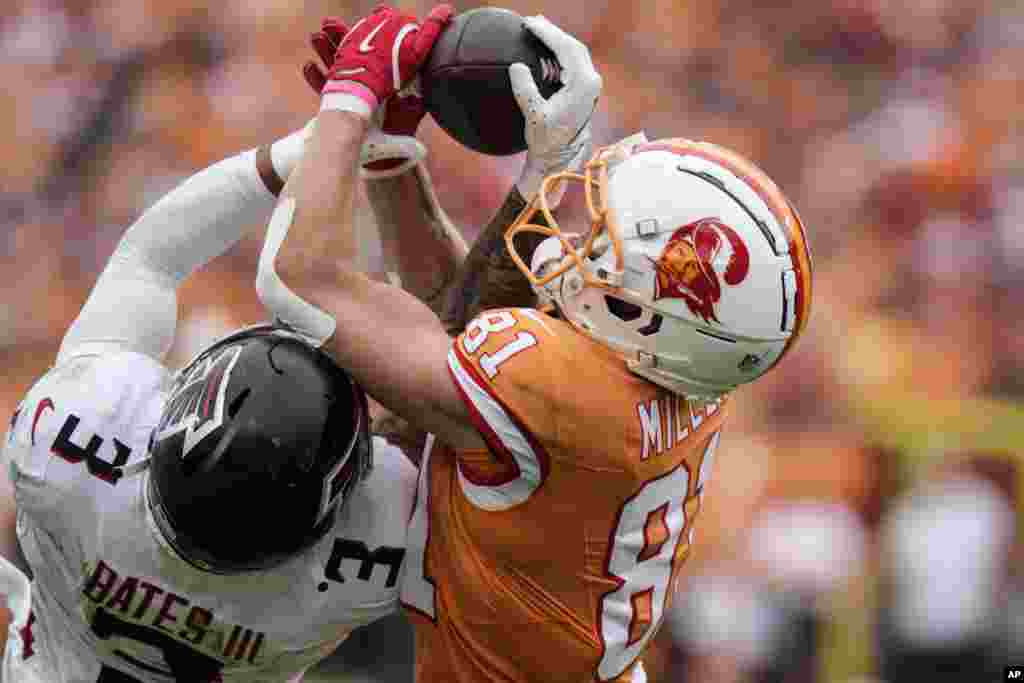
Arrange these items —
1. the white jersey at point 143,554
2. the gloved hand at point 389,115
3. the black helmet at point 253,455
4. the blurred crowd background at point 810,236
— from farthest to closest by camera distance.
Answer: the blurred crowd background at point 810,236
the gloved hand at point 389,115
the white jersey at point 143,554
the black helmet at point 253,455

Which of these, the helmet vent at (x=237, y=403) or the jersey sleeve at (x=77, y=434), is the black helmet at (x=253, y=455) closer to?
the helmet vent at (x=237, y=403)

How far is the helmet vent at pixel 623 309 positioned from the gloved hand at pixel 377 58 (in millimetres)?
447

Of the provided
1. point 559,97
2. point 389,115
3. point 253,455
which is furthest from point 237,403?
point 559,97

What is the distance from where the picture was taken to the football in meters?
2.29

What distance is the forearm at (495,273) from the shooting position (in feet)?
8.16

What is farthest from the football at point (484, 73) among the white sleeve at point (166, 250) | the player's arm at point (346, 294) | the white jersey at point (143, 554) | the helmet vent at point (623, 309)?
the white jersey at point (143, 554)

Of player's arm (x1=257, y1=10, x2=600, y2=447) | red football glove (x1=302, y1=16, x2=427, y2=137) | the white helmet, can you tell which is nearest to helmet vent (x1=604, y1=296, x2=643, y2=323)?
the white helmet

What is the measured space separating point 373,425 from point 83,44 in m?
3.38

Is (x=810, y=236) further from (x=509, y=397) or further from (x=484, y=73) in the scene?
(x=509, y=397)

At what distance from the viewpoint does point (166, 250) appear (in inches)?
96.0

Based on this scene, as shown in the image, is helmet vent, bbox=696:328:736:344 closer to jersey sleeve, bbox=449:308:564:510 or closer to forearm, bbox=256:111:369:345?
jersey sleeve, bbox=449:308:564:510

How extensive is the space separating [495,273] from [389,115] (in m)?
0.35

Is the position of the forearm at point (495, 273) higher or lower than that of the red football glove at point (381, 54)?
lower

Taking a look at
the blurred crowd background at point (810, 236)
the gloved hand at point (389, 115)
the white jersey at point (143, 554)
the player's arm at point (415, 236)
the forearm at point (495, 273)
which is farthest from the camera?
the blurred crowd background at point (810, 236)
